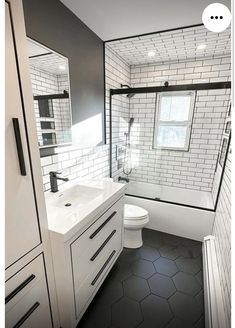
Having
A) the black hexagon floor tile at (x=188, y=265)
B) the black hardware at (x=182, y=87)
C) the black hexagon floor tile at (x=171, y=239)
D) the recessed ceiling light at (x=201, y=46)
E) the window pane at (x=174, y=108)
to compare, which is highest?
the recessed ceiling light at (x=201, y=46)

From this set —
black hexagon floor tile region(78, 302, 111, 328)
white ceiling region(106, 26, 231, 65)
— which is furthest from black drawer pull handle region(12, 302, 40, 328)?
white ceiling region(106, 26, 231, 65)

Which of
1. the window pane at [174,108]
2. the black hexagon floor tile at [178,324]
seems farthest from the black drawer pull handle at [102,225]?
the window pane at [174,108]

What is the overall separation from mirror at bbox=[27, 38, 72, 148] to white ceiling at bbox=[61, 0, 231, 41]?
50 cm

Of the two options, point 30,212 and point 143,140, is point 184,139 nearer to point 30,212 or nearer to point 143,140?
point 143,140

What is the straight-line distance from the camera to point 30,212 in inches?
32.1

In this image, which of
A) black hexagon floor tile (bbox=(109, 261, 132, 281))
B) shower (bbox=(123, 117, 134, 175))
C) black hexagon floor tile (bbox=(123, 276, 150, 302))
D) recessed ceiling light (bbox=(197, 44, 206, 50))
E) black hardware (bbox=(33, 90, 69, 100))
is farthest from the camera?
shower (bbox=(123, 117, 134, 175))

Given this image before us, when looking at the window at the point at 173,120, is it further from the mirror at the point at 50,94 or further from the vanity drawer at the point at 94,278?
the vanity drawer at the point at 94,278

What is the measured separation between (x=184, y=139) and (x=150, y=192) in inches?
41.2

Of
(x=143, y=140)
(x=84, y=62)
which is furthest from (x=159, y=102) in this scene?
(x=84, y=62)

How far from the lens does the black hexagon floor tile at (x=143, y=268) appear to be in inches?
66.9

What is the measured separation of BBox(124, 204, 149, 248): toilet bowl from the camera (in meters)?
1.94

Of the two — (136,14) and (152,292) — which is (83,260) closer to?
(152,292)

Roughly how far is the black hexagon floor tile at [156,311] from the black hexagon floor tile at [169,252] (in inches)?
20.6

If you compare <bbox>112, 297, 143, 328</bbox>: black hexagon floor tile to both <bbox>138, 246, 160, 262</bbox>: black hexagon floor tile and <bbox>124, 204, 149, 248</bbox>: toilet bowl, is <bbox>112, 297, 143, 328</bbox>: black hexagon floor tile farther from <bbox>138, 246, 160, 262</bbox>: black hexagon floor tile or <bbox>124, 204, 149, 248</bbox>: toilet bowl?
<bbox>124, 204, 149, 248</bbox>: toilet bowl
